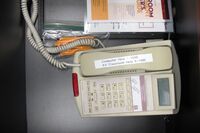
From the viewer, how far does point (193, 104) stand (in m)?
0.77

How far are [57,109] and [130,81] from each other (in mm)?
319

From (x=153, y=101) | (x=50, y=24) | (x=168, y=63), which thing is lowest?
(x=153, y=101)

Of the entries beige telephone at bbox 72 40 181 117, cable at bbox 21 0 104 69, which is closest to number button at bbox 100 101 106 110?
beige telephone at bbox 72 40 181 117

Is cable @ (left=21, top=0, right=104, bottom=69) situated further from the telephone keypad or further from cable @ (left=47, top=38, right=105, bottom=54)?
the telephone keypad

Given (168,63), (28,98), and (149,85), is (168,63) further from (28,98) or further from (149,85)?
(28,98)

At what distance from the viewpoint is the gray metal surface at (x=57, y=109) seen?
3.26 feet

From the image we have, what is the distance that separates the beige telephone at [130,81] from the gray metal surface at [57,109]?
16cm

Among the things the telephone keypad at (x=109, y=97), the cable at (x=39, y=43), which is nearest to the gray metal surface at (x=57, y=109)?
the cable at (x=39, y=43)

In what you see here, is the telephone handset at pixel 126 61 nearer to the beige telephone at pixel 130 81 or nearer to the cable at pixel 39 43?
the beige telephone at pixel 130 81

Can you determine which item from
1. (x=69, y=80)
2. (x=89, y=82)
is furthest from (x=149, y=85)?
(x=69, y=80)

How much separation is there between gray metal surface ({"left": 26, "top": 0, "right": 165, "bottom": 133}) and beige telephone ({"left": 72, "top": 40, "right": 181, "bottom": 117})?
0.16m

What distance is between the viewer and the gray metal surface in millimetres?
994

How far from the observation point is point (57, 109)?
1.00 m

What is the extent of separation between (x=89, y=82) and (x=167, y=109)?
0.78ft
